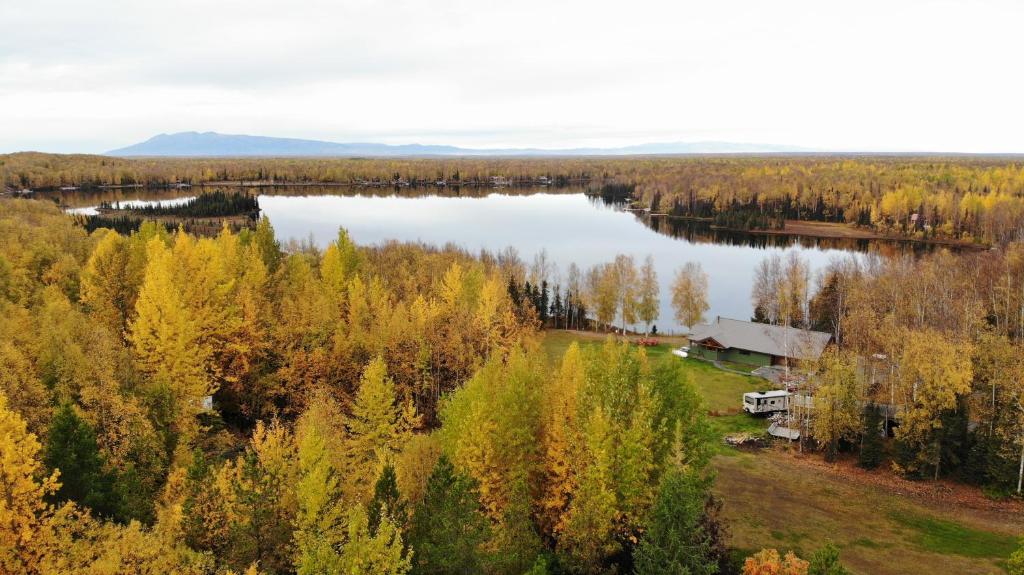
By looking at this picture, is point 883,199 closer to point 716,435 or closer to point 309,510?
point 716,435

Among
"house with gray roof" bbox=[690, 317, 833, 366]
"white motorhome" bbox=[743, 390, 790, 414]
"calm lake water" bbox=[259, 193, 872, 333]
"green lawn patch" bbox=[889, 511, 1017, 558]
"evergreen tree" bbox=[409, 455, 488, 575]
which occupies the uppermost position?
"calm lake water" bbox=[259, 193, 872, 333]

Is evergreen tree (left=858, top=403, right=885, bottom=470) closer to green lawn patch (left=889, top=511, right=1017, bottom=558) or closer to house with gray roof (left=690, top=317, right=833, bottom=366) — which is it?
green lawn patch (left=889, top=511, right=1017, bottom=558)

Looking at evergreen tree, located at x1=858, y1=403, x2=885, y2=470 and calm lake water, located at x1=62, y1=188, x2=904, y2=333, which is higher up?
calm lake water, located at x1=62, y1=188, x2=904, y2=333

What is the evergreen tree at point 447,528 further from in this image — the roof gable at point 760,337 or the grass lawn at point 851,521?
the roof gable at point 760,337

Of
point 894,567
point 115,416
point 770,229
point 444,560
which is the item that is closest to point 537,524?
point 444,560

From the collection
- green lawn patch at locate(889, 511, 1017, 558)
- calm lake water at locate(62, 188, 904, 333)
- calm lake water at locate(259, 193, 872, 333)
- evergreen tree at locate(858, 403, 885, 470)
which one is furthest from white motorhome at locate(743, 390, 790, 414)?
calm lake water at locate(259, 193, 872, 333)

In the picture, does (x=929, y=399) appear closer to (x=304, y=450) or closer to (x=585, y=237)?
(x=304, y=450)

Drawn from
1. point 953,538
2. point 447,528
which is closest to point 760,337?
point 953,538
